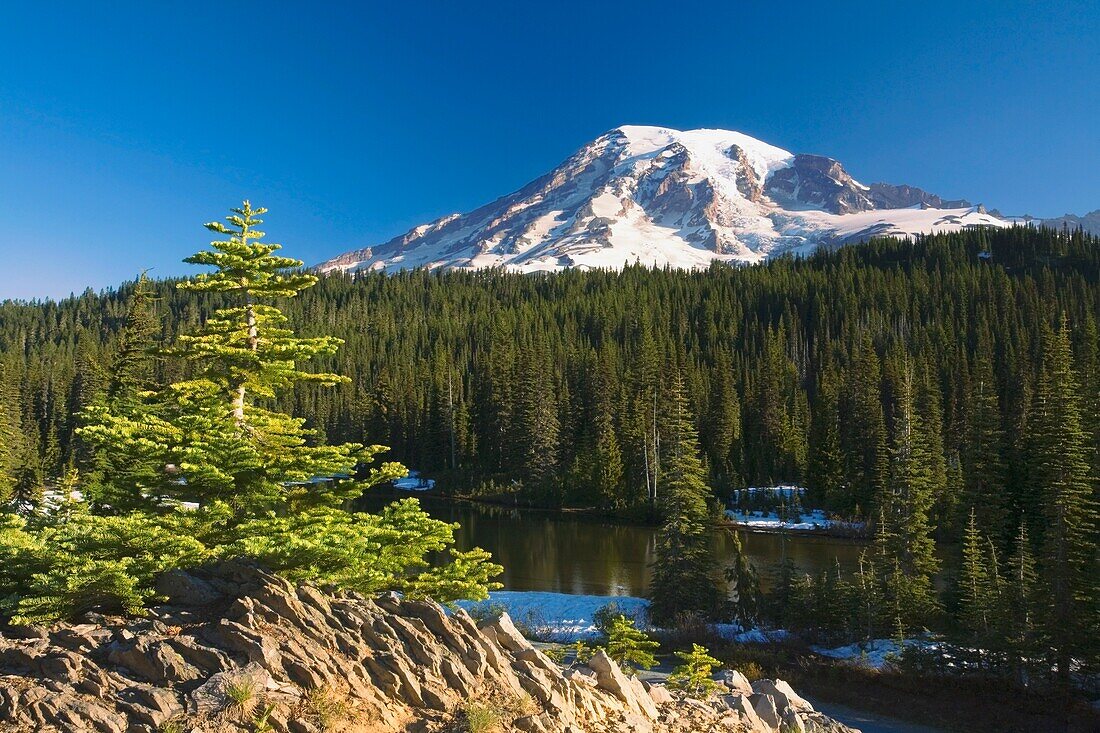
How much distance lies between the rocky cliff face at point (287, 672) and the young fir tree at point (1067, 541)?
15.3 meters

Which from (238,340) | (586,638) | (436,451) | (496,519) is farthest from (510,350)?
(238,340)

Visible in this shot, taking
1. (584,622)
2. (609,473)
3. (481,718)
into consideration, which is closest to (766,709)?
(481,718)

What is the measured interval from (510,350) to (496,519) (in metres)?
36.6

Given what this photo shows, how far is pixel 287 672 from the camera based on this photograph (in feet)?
27.8

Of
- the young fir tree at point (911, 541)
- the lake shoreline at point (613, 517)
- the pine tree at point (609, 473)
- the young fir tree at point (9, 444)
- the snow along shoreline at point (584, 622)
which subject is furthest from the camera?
the pine tree at point (609, 473)

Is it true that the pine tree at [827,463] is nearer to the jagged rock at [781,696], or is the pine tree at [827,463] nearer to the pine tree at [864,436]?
the pine tree at [864,436]

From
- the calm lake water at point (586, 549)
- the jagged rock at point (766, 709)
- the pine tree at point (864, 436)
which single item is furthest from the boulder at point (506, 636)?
the pine tree at point (864, 436)

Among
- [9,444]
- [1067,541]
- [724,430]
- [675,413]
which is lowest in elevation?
[1067,541]

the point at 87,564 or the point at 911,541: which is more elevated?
the point at 87,564

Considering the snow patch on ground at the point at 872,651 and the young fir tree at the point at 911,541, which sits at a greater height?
the young fir tree at the point at 911,541

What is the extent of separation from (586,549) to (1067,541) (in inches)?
1120

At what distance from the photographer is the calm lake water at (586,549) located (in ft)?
121

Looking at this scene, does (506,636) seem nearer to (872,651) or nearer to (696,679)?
(696,679)

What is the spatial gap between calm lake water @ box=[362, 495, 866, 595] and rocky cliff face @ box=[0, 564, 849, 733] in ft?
79.5
